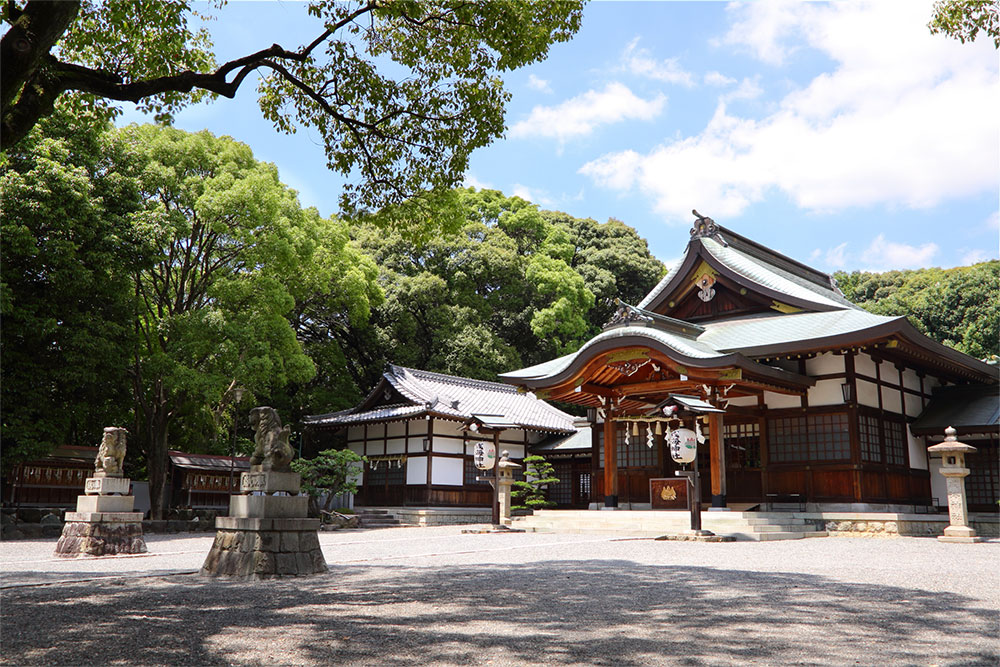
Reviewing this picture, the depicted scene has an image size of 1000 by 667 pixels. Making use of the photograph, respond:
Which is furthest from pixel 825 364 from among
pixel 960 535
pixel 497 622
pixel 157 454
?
pixel 157 454

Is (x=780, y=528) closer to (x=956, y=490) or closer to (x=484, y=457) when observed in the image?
(x=956, y=490)

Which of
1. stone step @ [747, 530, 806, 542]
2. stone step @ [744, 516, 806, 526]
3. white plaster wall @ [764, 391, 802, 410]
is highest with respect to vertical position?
white plaster wall @ [764, 391, 802, 410]

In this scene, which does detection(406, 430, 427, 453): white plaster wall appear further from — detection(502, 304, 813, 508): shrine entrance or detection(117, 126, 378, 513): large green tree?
detection(502, 304, 813, 508): shrine entrance

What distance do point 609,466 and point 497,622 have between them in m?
14.5

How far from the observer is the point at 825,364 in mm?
18078

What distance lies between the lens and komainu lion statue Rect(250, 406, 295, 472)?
8.90 metres

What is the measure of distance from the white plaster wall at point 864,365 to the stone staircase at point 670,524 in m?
3.97

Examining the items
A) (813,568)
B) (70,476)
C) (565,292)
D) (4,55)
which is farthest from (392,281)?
(4,55)

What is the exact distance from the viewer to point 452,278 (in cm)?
3316

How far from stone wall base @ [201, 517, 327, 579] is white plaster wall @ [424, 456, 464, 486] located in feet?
52.2

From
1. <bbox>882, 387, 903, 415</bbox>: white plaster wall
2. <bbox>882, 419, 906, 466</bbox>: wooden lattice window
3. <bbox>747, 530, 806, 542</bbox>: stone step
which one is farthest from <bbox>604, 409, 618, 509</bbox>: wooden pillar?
<bbox>882, 387, 903, 415</bbox>: white plaster wall

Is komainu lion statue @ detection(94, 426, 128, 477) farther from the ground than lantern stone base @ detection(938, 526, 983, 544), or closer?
farther from the ground

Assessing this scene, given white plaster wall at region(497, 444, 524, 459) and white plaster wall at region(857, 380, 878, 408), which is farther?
white plaster wall at region(497, 444, 524, 459)

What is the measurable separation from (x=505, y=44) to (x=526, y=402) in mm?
22243
